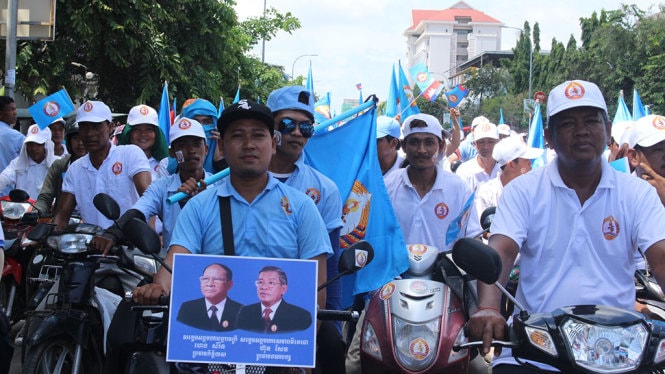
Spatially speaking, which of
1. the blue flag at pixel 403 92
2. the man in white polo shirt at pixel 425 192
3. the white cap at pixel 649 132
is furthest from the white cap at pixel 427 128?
the blue flag at pixel 403 92

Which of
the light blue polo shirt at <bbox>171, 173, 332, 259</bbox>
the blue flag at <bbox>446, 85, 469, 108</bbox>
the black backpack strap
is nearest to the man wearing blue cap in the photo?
the light blue polo shirt at <bbox>171, 173, 332, 259</bbox>

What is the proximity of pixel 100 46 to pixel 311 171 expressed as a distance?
47.9 ft

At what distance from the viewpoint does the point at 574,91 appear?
3.46m

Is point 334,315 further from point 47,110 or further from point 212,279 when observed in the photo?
point 47,110

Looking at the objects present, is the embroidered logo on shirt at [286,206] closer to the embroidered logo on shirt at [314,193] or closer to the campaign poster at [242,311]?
the campaign poster at [242,311]

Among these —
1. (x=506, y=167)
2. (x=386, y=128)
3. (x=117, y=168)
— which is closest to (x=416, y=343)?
(x=117, y=168)

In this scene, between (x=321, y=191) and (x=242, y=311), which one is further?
(x=321, y=191)

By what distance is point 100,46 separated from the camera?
1800 centimetres

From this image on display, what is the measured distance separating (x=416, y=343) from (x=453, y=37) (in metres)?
168

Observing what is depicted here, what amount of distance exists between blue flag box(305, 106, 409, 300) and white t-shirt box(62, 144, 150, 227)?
54.1 inches

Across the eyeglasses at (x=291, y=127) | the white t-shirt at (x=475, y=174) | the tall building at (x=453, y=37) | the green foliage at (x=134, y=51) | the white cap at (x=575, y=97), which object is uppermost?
the tall building at (x=453, y=37)

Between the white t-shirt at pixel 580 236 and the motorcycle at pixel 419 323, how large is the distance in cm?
94

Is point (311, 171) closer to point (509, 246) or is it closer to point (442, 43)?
point (509, 246)

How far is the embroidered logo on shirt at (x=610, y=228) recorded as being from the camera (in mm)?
3445
